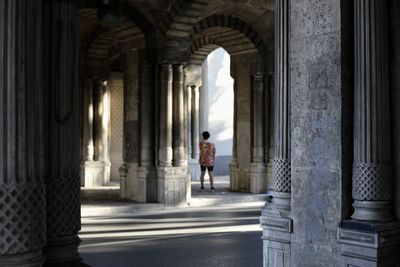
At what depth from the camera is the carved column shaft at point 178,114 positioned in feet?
42.2

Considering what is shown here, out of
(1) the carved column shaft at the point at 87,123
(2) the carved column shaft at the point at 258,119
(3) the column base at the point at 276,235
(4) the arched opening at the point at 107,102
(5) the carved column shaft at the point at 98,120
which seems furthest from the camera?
(5) the carved column shaft at the point at 98,120

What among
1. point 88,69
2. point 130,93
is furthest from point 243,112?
point 88,69

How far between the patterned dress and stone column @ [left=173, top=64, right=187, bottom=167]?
9.62ft

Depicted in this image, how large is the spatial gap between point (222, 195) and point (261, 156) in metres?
1.66

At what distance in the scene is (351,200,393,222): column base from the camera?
14.5ft

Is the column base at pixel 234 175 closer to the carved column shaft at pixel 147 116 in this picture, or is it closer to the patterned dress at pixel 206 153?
the patterned dress at pixel 206 153

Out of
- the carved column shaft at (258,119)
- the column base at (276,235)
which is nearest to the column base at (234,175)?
the carved column shaft at (258,119)

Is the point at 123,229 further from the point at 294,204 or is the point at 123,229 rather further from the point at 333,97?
the point at 333,97

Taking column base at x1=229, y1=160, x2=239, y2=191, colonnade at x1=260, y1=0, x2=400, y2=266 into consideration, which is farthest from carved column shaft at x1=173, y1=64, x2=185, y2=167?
colonnade at x1=260, y1=0, x2=400, y2=266

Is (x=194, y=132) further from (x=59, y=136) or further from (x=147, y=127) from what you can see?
(x=59, y=136)

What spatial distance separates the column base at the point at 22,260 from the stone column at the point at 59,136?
1.29 feet

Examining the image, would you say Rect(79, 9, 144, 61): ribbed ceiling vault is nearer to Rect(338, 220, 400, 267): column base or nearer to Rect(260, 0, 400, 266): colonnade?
Rect(260, 0, 400, 266): colonnade

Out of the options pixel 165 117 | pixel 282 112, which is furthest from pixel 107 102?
pixel 282 112

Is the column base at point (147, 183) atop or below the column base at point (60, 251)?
below
